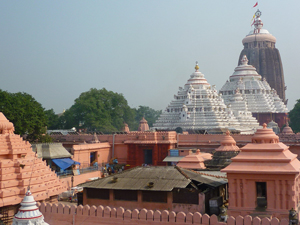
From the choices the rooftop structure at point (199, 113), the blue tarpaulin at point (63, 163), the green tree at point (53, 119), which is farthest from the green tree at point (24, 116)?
the green tree at point (53, 119)

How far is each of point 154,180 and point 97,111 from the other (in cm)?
5413

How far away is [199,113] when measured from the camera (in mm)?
59406

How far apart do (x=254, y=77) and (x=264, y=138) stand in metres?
64.8

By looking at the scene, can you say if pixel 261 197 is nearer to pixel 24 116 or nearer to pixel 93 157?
pixel 93 157

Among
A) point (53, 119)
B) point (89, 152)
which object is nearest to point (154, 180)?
point (89, 152)

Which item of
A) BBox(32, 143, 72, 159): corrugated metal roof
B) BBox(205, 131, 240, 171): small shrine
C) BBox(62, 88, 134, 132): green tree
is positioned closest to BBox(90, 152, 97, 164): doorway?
BBox(32, 143, 72, 159): corrugated metal roof

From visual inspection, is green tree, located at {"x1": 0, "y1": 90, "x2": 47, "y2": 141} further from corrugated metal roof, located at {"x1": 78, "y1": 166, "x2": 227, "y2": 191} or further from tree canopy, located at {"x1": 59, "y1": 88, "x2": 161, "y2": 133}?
corrugated metal roof, located at {"x1": 78, "y1": 166, "x2": 227, "y2": 191}

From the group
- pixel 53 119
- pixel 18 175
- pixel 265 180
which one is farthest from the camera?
pixel 53 119

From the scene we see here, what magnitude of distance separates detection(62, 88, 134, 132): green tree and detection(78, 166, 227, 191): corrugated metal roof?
162 feet

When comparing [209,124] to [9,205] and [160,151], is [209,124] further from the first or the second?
[9,205]

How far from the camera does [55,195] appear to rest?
2036 cm

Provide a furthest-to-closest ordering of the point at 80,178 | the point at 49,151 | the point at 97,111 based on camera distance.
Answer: the point at 97,111, the point at 49,151, the point at 80,178

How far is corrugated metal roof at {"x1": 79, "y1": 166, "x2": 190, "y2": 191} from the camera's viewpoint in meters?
16.7

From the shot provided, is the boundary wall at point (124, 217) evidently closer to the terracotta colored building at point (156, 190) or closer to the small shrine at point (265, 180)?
the terracotta colored building at point (156, 190)
